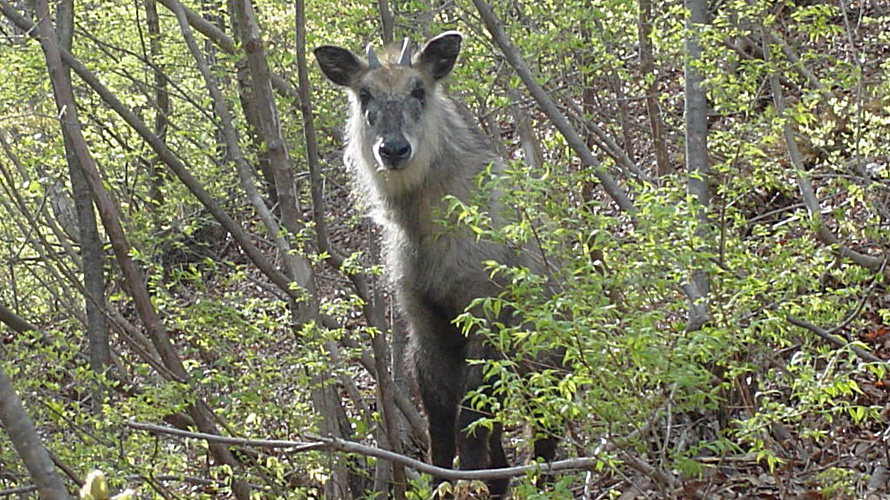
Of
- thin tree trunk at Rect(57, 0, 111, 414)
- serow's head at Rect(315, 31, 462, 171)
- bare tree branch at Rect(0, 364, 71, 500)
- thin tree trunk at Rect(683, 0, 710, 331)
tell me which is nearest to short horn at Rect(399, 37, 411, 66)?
serow's head at Rect(315, 31, 462, 171)

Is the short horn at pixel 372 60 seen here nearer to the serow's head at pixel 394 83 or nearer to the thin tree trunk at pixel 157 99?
the serow's head at pixel 394 83

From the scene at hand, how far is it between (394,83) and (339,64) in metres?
0.35

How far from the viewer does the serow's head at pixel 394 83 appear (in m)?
5.79

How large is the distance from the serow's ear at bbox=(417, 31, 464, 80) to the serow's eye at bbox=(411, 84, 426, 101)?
17cm

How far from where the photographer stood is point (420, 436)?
6.99 m

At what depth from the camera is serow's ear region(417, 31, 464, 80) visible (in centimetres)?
599

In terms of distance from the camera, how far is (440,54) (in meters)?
6.08

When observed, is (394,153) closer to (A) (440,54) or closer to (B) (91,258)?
(A) (440,54)

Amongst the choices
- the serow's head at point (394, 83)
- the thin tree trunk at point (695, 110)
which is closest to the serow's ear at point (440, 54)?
the serow's head at point (394, 83)

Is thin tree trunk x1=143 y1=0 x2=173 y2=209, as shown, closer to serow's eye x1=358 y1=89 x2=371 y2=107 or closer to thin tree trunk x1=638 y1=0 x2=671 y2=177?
serow's eye x1=358 y1=89 x2=371 y2=107

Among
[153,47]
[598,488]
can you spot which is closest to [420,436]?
[598,488]

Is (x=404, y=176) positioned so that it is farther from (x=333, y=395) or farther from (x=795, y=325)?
(x=795, y=325)

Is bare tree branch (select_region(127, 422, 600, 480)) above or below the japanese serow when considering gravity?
below

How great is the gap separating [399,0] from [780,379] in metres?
3.78
